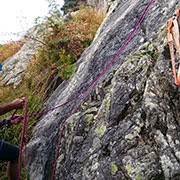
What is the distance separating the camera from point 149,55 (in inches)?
145

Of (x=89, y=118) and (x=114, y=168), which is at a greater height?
(x=89, y=118)

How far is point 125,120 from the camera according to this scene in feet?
11.2

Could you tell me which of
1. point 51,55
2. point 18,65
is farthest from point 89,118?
point 18,65

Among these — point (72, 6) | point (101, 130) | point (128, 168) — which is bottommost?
point (72, 6)

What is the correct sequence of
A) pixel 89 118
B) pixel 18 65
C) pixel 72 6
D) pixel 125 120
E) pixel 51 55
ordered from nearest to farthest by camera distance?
pixel 125 120 < pixel 89 118 < pixel 51 55 < pixel 18 65 < pixel 72 6

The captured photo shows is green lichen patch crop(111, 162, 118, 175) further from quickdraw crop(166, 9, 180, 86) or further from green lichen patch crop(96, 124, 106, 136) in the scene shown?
quickdraw crop(166, 9, 180, 86)

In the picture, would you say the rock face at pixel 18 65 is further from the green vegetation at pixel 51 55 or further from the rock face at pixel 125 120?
the rock face at pixel 125 120

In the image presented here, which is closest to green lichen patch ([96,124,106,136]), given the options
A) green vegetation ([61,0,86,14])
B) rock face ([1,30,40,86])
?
rock face ([1,30,40,86])

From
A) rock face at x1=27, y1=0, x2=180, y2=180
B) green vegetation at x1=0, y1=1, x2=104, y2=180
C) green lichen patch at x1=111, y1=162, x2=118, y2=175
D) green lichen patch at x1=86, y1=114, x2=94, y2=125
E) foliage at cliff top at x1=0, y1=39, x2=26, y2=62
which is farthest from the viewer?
Answer: foliage at cliff top at x1=0, y1=39, x2=26, y2=62

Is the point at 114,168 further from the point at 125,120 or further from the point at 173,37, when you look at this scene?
the point at 173,37

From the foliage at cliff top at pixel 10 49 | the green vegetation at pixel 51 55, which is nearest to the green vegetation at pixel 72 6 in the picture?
the foliage at cliff top at pixel 10 49

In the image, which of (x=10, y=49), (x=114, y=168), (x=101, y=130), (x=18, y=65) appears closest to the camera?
(x=114, y=168)

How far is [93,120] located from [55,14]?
4.22m

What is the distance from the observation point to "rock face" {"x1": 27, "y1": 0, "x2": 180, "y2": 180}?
3.06m
